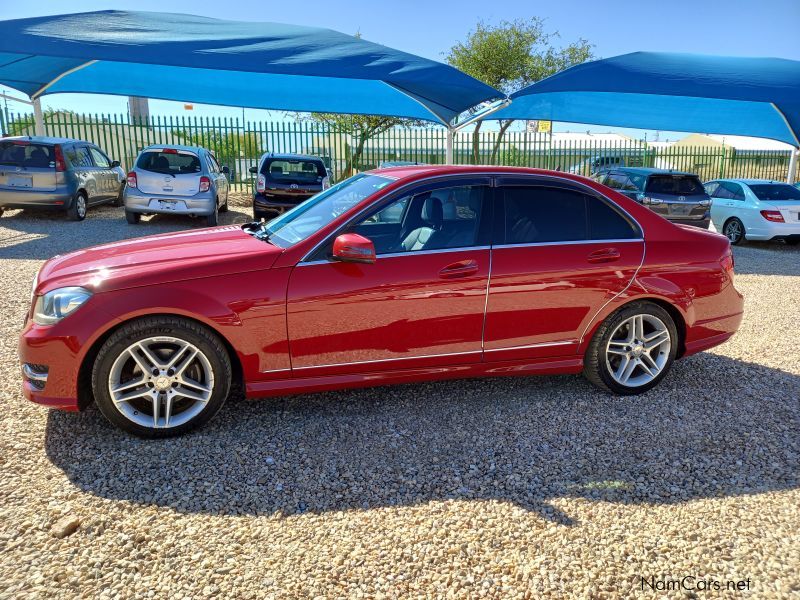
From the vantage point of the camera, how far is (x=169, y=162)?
12.2 meters

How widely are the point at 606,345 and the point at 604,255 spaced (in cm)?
65

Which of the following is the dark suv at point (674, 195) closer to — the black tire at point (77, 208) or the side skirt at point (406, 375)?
the side skirt at point (406, 375)

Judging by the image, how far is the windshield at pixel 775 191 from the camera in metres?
12.7

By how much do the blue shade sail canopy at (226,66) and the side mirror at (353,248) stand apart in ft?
25.8

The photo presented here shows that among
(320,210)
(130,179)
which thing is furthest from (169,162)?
(320,210)

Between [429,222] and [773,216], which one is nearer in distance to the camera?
[429,222]

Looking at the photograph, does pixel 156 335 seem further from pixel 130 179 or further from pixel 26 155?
pixel 26 155

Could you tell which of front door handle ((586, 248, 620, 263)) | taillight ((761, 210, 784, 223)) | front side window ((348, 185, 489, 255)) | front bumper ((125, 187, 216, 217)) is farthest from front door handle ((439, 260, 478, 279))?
taillight ((761, 210, 784, 223))

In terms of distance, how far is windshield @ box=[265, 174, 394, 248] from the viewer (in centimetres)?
398

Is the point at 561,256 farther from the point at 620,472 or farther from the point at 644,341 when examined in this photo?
the point at 620,472

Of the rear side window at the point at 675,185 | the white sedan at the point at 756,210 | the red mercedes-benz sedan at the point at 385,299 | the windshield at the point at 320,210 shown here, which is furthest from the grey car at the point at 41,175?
the white sedan at the point at 756,210

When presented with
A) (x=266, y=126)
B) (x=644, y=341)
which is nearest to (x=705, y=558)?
(x=644, y=341)

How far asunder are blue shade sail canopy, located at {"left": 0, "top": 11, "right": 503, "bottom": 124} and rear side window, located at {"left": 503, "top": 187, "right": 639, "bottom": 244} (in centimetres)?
743

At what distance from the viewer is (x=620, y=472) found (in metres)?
3.46
